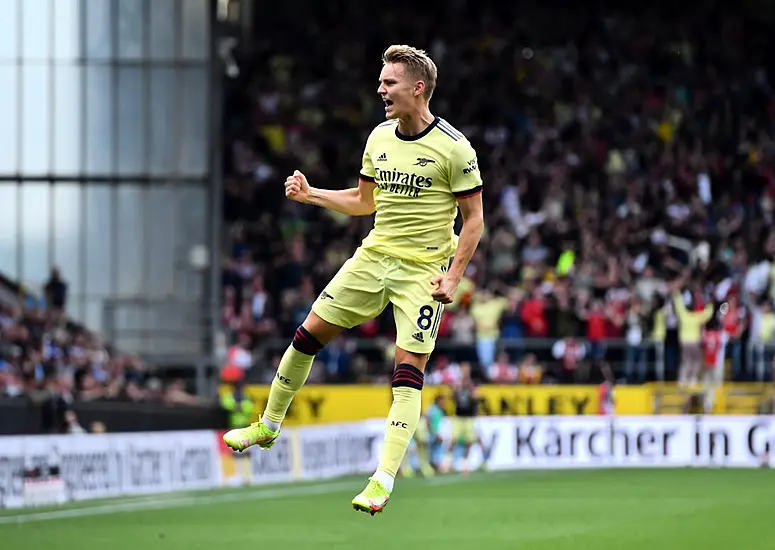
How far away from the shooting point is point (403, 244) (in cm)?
1045

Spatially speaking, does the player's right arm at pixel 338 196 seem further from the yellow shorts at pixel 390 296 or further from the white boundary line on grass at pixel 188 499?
the white boundary line on grass at pixel 188 499

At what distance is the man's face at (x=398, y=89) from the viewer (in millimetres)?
10086

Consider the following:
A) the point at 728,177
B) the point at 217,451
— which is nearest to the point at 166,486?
the point at 217,451

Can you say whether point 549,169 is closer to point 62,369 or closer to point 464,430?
point 464,430

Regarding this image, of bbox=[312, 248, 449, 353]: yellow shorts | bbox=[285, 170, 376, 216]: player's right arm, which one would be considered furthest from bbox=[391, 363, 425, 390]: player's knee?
bbox=[285, 170, 376, 216]: player's right arm

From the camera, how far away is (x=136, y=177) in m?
34.1

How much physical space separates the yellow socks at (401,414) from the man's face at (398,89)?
1638 mm

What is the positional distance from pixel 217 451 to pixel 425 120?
54.3 ft

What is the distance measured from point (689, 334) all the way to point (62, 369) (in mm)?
10881

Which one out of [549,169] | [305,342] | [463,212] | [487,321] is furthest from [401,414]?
[549,169]

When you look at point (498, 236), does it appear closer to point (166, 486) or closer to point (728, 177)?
point (728, 177)

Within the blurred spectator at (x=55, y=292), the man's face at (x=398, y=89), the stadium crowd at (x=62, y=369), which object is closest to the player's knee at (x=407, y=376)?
the man's face at (x=398, y=89)

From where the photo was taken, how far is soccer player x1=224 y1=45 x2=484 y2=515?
10180mm

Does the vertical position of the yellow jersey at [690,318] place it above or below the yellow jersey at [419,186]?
below
